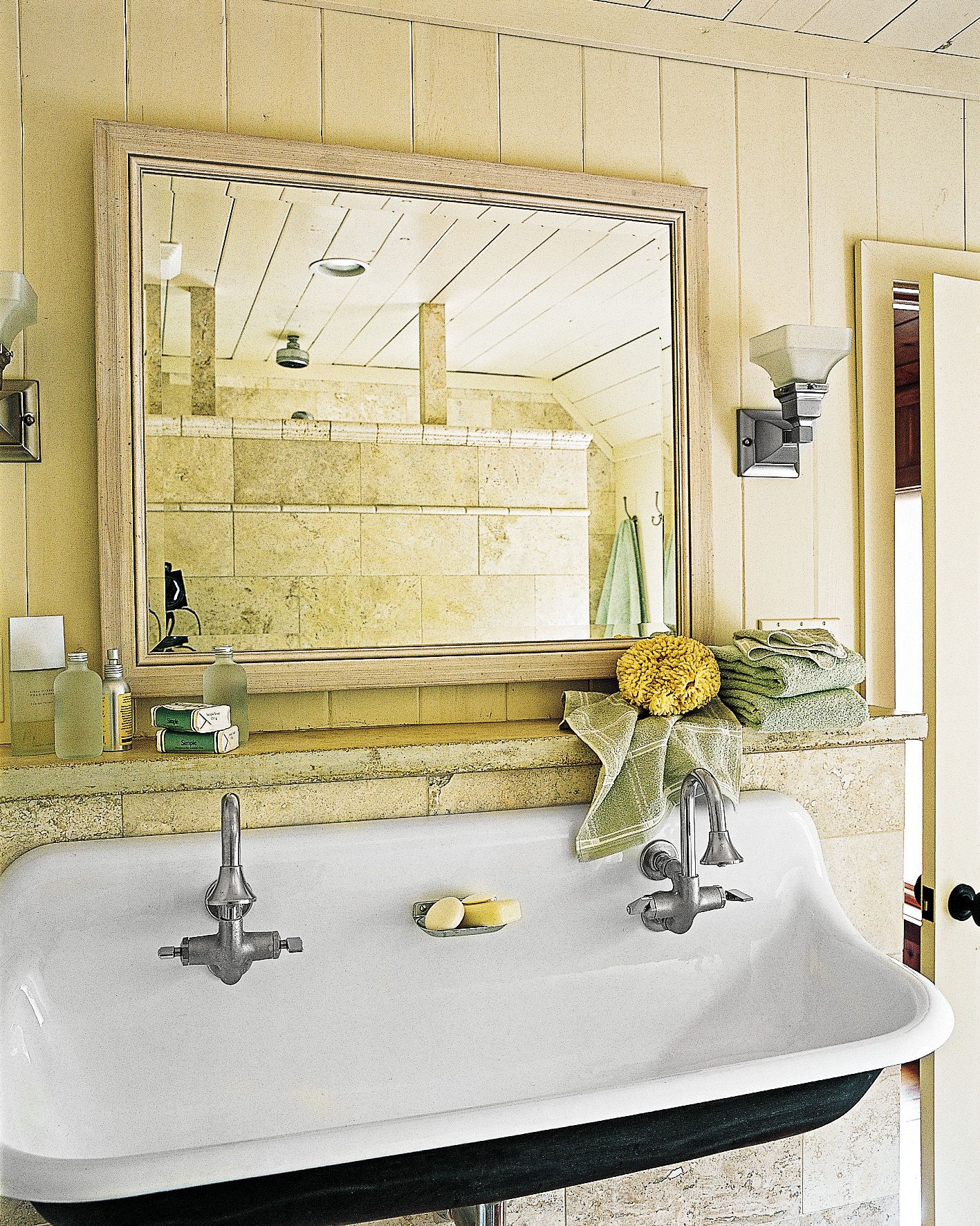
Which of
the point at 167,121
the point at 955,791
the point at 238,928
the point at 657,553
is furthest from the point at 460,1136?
the point at 167,121

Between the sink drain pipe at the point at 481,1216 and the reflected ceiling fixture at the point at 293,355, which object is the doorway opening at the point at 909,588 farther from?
the reflected ceiling fixture at the point at 293,355

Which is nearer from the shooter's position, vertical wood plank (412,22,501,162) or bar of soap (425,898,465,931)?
bar of soap (425,898,465,931)

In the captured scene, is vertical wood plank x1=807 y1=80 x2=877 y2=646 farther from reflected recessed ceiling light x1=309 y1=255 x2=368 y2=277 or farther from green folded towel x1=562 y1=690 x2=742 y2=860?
reflected recessed ceiling light x1=309 y1=255 x2=368 y2=277

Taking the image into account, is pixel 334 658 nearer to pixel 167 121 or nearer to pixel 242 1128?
pixel 242 1128

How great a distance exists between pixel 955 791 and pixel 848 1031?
0.58 m

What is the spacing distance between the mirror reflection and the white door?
46 cm

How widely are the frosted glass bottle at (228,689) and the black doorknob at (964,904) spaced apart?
118 cm

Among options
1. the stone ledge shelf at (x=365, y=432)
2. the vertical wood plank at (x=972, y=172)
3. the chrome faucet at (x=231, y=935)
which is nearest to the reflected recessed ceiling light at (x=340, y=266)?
the stone ledge shelf at (x=365, y=432)

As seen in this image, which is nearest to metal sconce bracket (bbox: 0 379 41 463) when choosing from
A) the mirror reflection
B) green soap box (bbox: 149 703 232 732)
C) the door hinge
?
the mirror reflection

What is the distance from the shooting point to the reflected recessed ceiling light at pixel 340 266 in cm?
143

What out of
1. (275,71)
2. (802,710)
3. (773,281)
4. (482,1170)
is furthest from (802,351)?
(482,1170)

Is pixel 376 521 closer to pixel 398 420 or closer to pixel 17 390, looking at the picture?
pixel 398 420

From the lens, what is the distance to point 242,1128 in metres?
1.19

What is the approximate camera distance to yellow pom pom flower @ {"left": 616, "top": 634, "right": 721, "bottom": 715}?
1410mm
